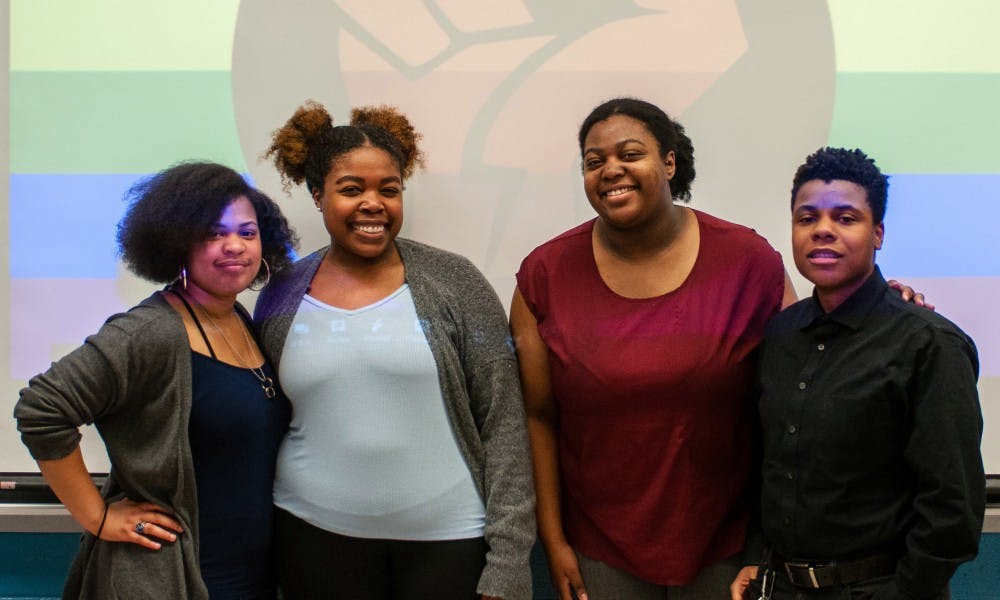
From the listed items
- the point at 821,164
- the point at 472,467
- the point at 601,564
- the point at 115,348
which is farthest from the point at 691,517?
the point at 115,348

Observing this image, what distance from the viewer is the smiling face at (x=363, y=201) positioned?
156 centimetres

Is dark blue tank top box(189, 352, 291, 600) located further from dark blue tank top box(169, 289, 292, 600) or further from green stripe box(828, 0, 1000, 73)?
green stripe box(828, 0, 1000, 73)

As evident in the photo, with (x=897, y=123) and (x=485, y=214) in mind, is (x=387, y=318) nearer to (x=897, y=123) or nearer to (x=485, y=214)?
(x=485, y=214)

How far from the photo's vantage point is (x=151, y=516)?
142cm

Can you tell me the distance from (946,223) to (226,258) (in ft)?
5.45

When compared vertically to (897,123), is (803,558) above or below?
below

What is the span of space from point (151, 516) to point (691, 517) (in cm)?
100

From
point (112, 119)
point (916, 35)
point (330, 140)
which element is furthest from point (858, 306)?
point (112, 119)

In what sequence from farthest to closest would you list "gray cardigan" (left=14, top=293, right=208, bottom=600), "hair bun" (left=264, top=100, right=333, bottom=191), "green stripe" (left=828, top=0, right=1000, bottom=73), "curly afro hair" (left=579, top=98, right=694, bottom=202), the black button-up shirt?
"green stripe" (left=828, top=0, right=1000, bottom=73) → "hair bun" (left=264, top=100, right=333, bottom=191) → "curly afro hair" (left=579, top=98, right=694, bottom=202) → "gray cardigan" (left=14, top=293, right=208, bottom=600) → the black button-up shirt

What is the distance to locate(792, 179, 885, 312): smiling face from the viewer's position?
136cm

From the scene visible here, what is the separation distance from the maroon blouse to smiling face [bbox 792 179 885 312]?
0.16 metres

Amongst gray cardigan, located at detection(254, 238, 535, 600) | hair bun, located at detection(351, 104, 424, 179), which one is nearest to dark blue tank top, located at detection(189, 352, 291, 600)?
gray cardigan, located at detection(254, 238, 535, 600)

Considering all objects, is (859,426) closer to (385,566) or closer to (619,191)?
(619,191)

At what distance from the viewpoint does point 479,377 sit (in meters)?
1.57
